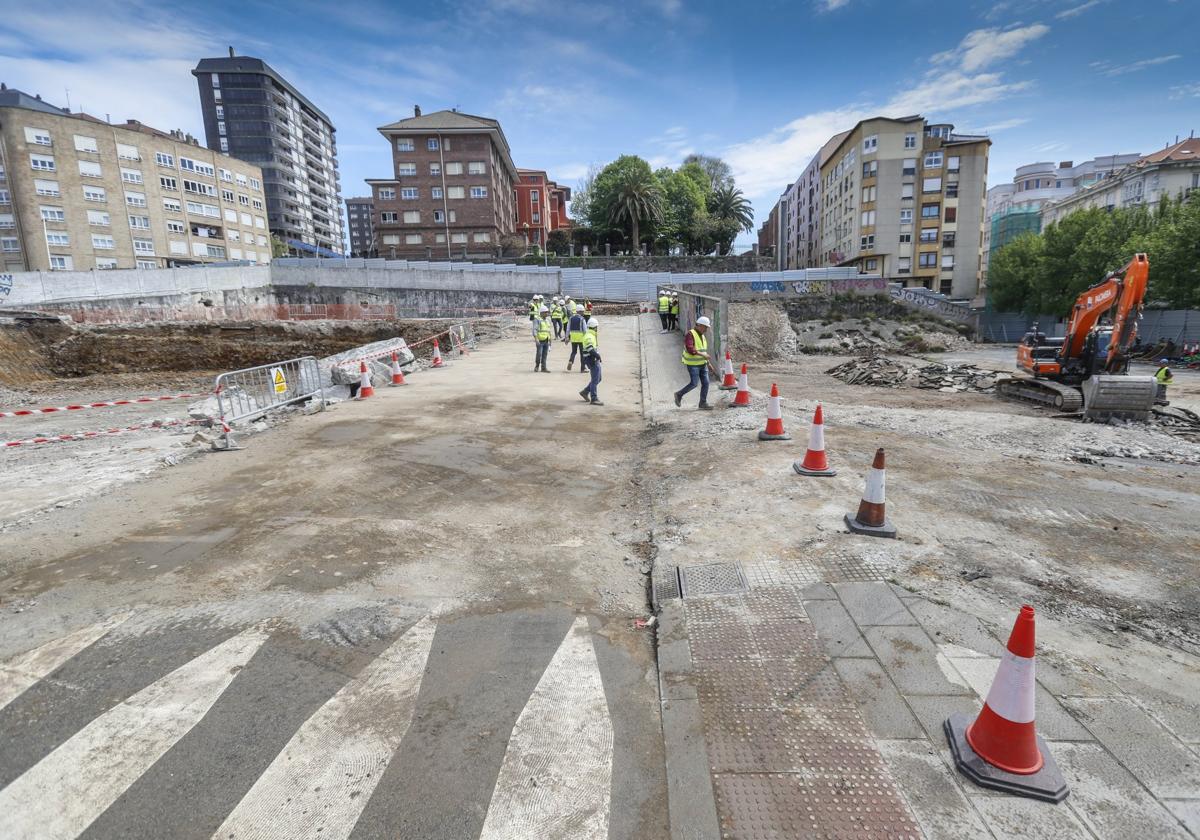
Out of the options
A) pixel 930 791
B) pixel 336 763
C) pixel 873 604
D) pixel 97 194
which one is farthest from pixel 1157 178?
pixel 97 194

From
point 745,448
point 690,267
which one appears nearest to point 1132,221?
point 690,267

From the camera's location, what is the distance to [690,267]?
55906mm

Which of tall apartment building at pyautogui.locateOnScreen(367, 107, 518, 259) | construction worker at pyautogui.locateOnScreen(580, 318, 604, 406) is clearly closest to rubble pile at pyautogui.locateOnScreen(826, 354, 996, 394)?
construction worker at pyautogui.locateOnScreen(580, 318, 604, 406)

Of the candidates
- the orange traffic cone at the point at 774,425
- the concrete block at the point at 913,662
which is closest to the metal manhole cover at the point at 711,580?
the concrete block at the point at 913,662

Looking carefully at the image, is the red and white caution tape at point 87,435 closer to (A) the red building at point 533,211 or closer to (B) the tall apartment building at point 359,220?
(A) the red building at point 533,211

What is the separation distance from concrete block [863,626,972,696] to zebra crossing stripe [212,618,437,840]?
2893 mm

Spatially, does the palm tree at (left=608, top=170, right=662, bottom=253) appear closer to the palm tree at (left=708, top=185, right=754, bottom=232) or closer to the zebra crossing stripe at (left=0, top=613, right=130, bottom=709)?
the palm tree at (left=708, top=185, right=754, bottom=232)

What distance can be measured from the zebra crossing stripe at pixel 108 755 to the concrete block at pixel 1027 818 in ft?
13.2

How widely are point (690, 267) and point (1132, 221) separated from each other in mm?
31091

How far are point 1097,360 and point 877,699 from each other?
1472 cm

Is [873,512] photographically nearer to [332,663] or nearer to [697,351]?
[332,663]

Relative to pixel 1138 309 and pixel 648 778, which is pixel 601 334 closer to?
pixel 1138 309

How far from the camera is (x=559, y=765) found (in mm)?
3059

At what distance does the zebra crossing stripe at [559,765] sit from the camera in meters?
2.70
